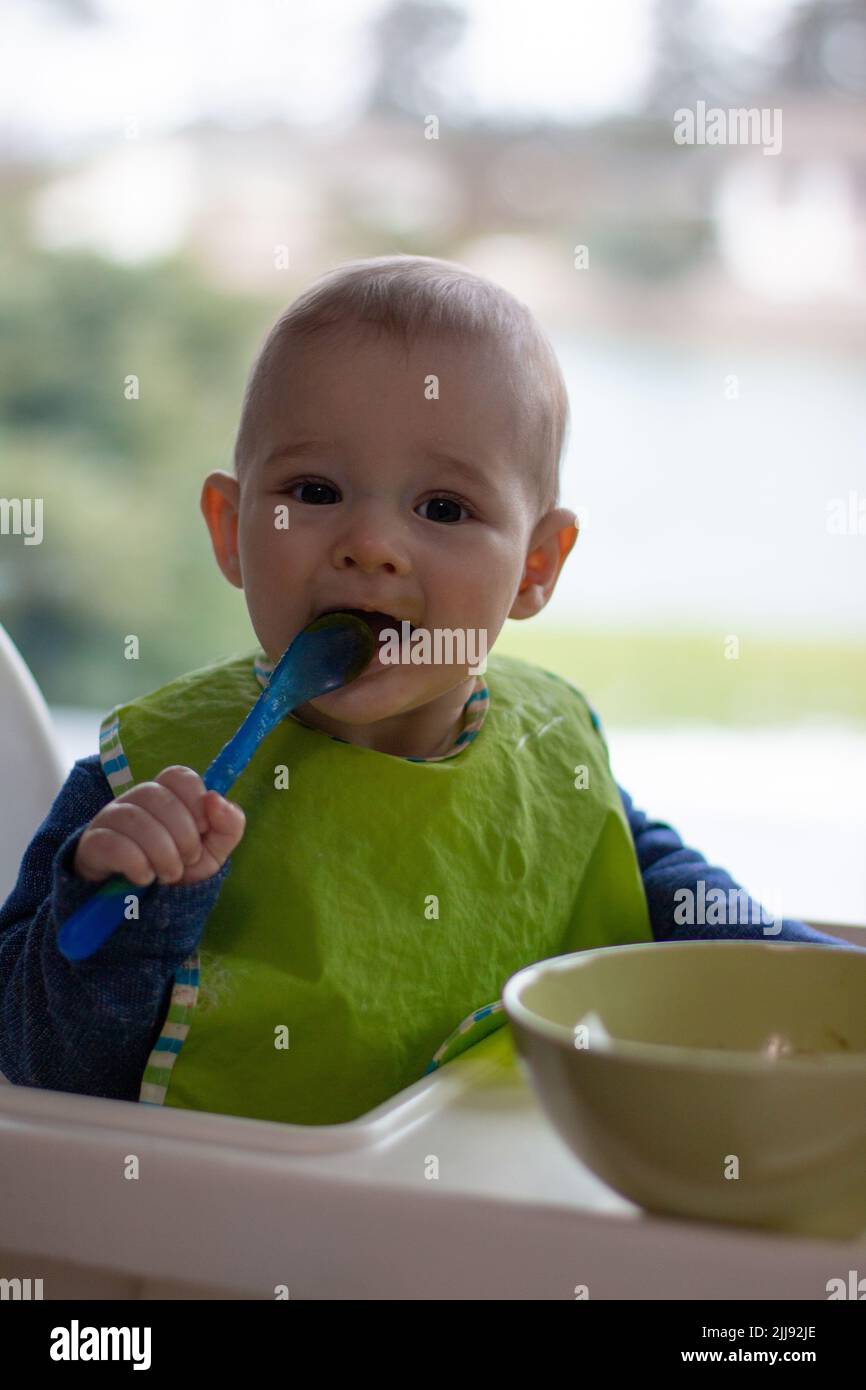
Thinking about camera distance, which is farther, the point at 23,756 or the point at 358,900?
the point at 23,756

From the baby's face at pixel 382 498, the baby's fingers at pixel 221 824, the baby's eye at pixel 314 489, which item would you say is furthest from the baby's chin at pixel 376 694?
the baby's fingers at pixel 221 824

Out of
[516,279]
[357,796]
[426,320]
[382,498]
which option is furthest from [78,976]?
[516,279]

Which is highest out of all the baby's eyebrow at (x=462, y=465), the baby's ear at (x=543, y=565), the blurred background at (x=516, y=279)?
the blurred background at (x=516, y=279)

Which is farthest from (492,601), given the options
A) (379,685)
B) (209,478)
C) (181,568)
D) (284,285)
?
(284,285)

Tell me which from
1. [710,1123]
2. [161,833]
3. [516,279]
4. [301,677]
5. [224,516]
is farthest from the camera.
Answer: [516,279]

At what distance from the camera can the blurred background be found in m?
6.24

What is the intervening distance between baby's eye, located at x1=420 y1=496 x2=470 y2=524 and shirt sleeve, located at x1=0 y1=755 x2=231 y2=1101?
28cm

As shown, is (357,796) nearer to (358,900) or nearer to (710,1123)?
(358,900)

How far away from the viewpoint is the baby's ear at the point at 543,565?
112 cm

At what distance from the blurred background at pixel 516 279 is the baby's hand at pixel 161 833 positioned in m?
5.06

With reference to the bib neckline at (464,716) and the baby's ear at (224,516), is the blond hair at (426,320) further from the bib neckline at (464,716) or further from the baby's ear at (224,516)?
the bib neckline at (464,716)

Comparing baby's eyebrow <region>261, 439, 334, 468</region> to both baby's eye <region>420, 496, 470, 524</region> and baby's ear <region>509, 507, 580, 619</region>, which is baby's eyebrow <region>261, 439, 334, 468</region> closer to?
baby's eye <region>420, 496, 470, 524</region>

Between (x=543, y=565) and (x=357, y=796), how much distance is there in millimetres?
273

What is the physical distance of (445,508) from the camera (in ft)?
3.22
